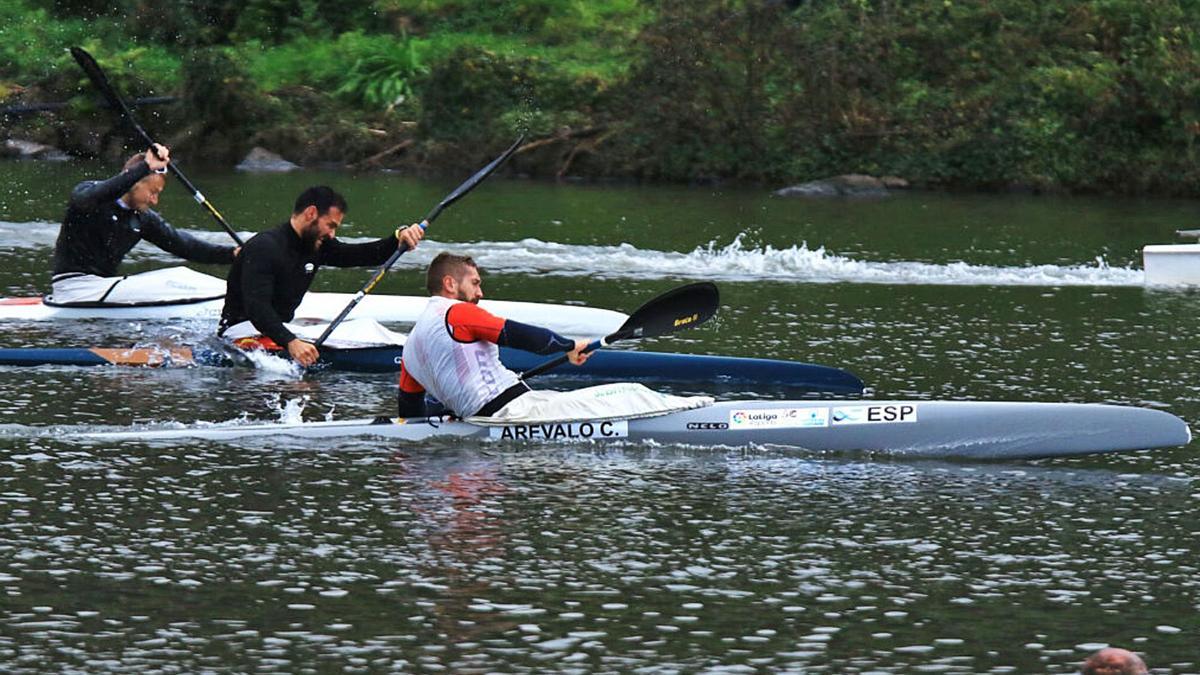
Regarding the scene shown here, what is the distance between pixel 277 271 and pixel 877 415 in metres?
5.56

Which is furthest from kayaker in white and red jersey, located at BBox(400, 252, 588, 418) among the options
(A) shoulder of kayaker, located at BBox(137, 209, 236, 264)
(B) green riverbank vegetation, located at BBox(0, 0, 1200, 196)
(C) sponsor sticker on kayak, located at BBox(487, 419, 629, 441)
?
(B) green riverbank vegetation, located at BBox(0, 0, 1200, 196)

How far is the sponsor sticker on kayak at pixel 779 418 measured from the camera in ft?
41.8

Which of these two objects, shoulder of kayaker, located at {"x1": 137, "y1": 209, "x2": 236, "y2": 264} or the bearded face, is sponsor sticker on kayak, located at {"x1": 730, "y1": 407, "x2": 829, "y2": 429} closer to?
the bearded face

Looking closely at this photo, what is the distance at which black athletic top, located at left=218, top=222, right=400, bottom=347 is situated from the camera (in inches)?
612

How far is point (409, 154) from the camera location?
39.3m

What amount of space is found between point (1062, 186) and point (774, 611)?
1040 inches

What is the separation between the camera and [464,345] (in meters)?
12.6

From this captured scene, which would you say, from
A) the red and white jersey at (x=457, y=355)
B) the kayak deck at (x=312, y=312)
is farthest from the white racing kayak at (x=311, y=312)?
the red and white jersey at (x=457, y=355)

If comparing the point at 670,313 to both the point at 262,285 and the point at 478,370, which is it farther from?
the point at 262,285

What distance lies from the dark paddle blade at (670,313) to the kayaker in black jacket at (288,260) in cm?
309

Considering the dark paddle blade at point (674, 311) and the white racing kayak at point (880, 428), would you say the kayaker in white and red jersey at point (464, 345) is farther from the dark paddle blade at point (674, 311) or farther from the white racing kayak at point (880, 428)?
the dark paddle blade at point (674, 311)

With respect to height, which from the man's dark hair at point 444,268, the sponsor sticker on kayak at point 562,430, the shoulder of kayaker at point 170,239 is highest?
the shoulder of kayaker at point 170,239

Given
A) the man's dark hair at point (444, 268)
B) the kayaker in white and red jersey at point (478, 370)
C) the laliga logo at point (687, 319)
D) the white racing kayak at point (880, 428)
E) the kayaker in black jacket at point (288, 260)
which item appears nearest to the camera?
the white racing kayak at point (880, 428)

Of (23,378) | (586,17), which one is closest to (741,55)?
(586,17)
